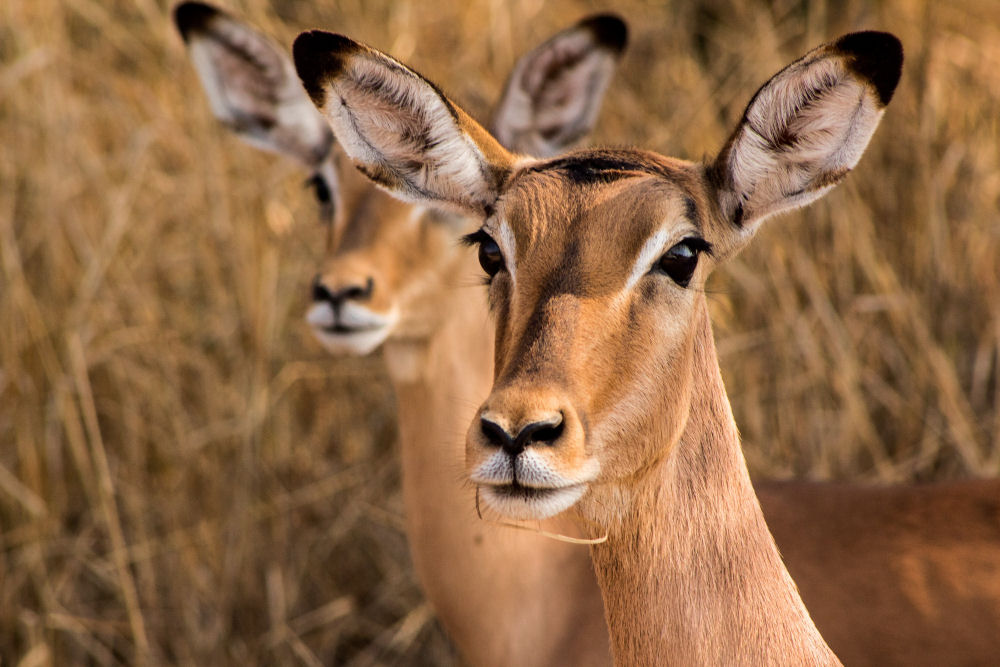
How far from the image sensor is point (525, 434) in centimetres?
195

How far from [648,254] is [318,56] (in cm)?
80

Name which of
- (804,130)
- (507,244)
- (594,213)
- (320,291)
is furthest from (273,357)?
(804,130)

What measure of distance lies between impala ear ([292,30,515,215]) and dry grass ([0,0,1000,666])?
7.76 ft

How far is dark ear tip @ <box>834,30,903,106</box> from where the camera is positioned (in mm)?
2164

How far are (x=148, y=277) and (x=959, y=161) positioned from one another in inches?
153

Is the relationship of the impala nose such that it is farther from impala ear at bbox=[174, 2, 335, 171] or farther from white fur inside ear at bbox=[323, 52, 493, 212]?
white fur inside ear at bbox=[323, 52, 493, 212]

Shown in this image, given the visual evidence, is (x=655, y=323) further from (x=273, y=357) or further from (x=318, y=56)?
(x=273, y=357)

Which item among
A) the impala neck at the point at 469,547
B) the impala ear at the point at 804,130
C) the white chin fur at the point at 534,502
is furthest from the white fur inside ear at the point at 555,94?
the white chin fur at the point at 534,502

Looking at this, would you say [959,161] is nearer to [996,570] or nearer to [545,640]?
[996,570]

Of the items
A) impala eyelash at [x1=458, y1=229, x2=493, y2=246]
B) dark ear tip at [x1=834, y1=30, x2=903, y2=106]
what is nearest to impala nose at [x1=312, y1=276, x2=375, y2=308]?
impala eyelash at [x1=458, y1=229, x2=493, y2=246]

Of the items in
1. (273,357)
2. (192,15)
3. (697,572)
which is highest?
(192,15)

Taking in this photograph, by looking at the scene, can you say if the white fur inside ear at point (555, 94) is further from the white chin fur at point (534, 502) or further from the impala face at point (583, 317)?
the white chin fur at point (534, 502)

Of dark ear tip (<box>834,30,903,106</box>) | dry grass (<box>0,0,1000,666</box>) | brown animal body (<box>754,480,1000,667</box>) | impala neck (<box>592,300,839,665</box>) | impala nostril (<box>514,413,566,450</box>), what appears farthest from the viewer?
dry grass (<box>0,0,1000,666</box>)

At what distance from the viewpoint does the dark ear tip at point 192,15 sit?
174 inches
